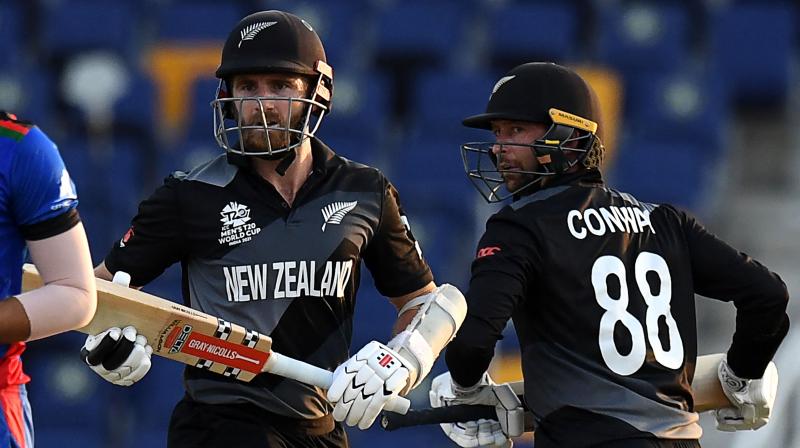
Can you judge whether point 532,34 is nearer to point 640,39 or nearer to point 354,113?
point 640,39

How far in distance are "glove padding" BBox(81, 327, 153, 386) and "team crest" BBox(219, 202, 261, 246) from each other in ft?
1.24

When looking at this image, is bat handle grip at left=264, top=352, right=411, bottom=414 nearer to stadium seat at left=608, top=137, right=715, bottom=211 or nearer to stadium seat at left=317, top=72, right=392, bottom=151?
stadium seat at left=608, top=137, right=715, bottom=211

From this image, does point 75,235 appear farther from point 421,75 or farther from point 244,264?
point 421,75

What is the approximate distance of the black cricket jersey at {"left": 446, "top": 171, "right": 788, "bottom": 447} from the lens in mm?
3516

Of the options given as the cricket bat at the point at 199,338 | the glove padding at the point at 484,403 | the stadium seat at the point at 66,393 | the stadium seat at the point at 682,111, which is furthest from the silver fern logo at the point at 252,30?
the stadium seat at the point at 682,111

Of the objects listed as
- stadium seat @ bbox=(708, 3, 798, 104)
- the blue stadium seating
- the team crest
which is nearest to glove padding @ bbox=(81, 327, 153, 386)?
the team crest

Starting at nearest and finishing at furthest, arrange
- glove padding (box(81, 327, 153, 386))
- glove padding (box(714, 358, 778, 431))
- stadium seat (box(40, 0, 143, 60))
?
glove padding (box(81, 327, 153, 386)), glove padding (box(714, 358, 778, 431)), stadium seat (box(40, 0, 143, 60))

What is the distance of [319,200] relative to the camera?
12.4 feet

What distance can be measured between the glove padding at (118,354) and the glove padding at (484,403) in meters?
0.86

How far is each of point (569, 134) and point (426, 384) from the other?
3.65 metres

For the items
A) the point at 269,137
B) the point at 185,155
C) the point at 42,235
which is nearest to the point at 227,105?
the point at 269,137

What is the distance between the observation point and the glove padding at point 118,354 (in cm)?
334

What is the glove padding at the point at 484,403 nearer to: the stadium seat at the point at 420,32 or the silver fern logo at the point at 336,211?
the silver fern logo at the point at 336,211

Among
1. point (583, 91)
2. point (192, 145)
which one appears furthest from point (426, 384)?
point (583, 91)
